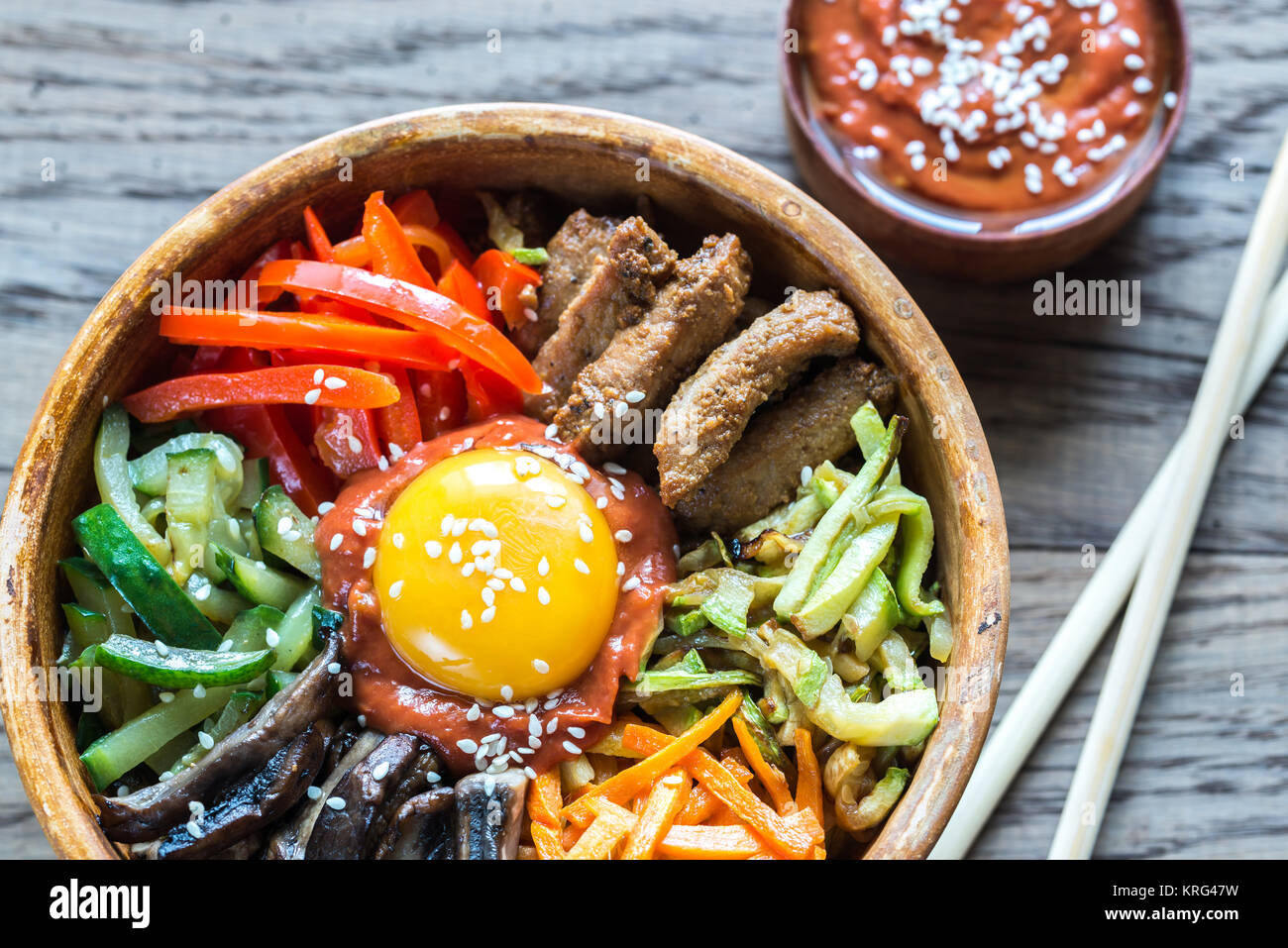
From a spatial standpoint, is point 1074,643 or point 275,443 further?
point 1074,643

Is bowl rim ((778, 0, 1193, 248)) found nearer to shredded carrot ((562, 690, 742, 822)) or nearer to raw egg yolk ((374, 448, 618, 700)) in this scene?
raw egg yolk ((374, 448, 618, 700))

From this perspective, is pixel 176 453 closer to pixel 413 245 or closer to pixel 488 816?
pixel 413 245

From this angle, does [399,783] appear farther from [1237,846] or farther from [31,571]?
[1237,846]

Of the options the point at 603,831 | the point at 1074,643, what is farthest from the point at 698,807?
the point at 1074,643

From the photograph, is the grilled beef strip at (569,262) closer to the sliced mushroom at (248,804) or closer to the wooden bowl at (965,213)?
the wooden bowl at (965,213)

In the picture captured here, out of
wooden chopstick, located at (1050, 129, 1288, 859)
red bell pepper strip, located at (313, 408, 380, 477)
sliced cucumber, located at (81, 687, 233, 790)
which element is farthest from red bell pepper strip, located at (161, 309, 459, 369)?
wooden chopstick, located at (1050, 129, 1288, 859)

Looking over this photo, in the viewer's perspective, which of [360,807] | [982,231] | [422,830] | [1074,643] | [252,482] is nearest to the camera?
[360,807]

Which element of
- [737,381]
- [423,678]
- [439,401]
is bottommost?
[423,678]
